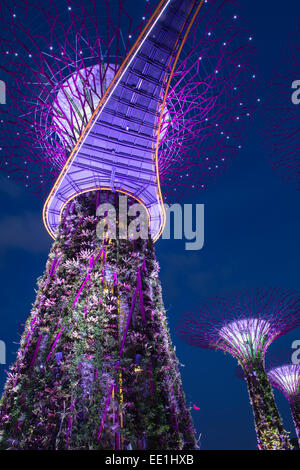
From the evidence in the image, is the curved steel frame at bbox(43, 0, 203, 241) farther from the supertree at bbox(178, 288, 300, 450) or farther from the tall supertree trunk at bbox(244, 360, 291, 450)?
the tall supertree trunk at bbox(244, 360, 291, 450)

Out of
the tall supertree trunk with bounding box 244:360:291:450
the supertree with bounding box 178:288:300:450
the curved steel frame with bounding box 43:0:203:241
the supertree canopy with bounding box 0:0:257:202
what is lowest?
the tall supertree trunk with bounding box 244:360:291:450

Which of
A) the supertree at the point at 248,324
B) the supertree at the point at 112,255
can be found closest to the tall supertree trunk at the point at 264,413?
the supertree at the point at 248,324

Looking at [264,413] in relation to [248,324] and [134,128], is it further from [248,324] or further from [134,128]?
[134,128]

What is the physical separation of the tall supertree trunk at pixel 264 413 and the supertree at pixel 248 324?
0.15 feet

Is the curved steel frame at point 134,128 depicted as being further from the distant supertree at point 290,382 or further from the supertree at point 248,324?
the distant supertree at point 290,382

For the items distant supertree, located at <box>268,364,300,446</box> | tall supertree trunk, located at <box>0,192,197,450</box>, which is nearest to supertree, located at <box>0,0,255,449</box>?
tall supertree trunk, located at <box>0,192,197,450</box>

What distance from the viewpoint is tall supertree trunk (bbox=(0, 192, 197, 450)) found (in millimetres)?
4375

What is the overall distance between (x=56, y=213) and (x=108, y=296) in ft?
11.7

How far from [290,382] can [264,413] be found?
28.7 feet

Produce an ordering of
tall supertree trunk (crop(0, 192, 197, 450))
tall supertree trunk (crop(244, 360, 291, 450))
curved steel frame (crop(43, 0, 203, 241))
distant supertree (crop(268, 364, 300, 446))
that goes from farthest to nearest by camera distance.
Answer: distant supertree (crop(268, 364, 300, 446)), tall supertree trunk (crop(244, 360, 291, 450)), curved steel frame (crop(43, 0, 203, 241)), tall supertree trunk (crop(0, 192, 197, 450))

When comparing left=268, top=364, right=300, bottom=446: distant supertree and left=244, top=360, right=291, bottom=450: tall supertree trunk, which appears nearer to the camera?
left=244, top=360, right=291, bottom=450: tall supertree trunk

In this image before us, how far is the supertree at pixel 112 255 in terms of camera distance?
14.8 feet

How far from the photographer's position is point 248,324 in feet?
52.0

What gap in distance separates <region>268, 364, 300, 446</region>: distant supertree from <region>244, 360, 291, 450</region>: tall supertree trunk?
7.53 meters
